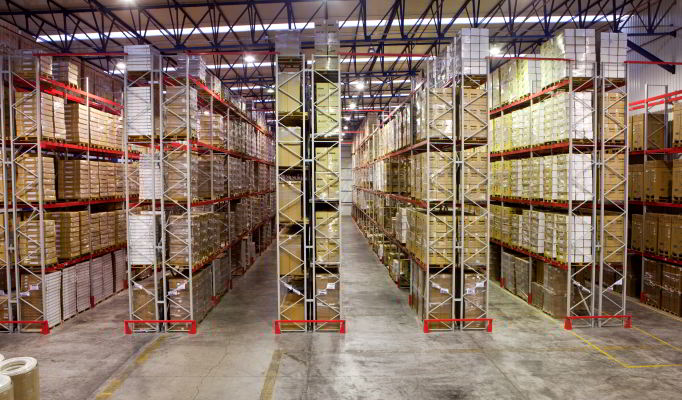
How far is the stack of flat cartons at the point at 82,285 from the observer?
38.3 feet

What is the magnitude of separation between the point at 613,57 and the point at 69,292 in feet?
48.0

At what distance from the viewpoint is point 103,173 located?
13008 mm

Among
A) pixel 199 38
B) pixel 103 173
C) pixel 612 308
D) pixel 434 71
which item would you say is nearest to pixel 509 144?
pixel 434 71

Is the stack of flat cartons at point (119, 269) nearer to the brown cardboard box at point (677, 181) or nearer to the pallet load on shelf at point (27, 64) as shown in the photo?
the pallet load on shelf at point (27, 64)

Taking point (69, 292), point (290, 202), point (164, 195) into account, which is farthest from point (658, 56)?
point (69, 292)

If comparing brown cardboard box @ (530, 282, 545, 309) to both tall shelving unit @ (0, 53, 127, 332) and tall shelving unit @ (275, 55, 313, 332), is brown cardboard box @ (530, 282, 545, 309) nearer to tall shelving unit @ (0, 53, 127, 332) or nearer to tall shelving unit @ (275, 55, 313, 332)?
tall shelving unit @ (275, 55, 313, 332)

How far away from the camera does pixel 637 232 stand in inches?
504

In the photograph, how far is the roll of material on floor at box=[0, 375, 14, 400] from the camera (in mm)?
3457

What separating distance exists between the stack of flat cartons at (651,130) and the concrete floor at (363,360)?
Result: 4.86m

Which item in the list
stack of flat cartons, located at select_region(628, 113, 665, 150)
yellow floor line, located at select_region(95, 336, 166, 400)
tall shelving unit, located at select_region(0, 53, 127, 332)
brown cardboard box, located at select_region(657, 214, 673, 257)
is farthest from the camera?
stack of flat cartons, located at select_region(628, 113, 665, 150)

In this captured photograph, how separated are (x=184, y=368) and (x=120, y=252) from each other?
23.6 ft

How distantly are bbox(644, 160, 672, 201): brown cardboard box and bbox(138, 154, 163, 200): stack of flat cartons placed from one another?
43.0ft

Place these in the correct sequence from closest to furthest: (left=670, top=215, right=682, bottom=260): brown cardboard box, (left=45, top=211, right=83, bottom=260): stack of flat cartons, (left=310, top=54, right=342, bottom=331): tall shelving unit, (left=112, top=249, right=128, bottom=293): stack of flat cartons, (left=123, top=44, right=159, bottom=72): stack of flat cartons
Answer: (left=123, top=44, right=159, bottom=72): stack of flat cartons, (left=310, top=54, right=342, bottom=331): tall shelving unit, (left=45, top=211, right=83, bottom=260): stack of flat cartons, (left=670, top=215, right=682, bottom=260): brown cardboard box, (left=112, top=249, right=128, bottom=293): stack of flat cartons

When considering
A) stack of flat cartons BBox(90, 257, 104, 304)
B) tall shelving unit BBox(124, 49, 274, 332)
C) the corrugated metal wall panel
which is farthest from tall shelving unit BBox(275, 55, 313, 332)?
the corrugated metal wall panel
